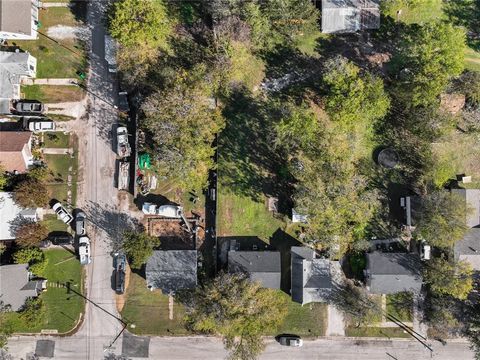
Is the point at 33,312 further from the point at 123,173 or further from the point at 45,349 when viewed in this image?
the point at 123,173

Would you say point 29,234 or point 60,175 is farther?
point 60,175

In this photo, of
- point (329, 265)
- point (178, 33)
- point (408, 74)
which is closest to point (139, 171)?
point (178, 33)

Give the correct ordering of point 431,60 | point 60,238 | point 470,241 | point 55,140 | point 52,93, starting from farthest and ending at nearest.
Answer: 1. point 52,93
2. point 55,140
3. point 60,238
4. point 470,241
5. point 431,60


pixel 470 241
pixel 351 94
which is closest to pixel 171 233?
pixel 351 94

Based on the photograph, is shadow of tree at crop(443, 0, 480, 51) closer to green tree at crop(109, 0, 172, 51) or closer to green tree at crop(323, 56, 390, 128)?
green tree at crop(323, 56, 390, 128)

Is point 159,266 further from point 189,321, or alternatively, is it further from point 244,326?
point 244,326
